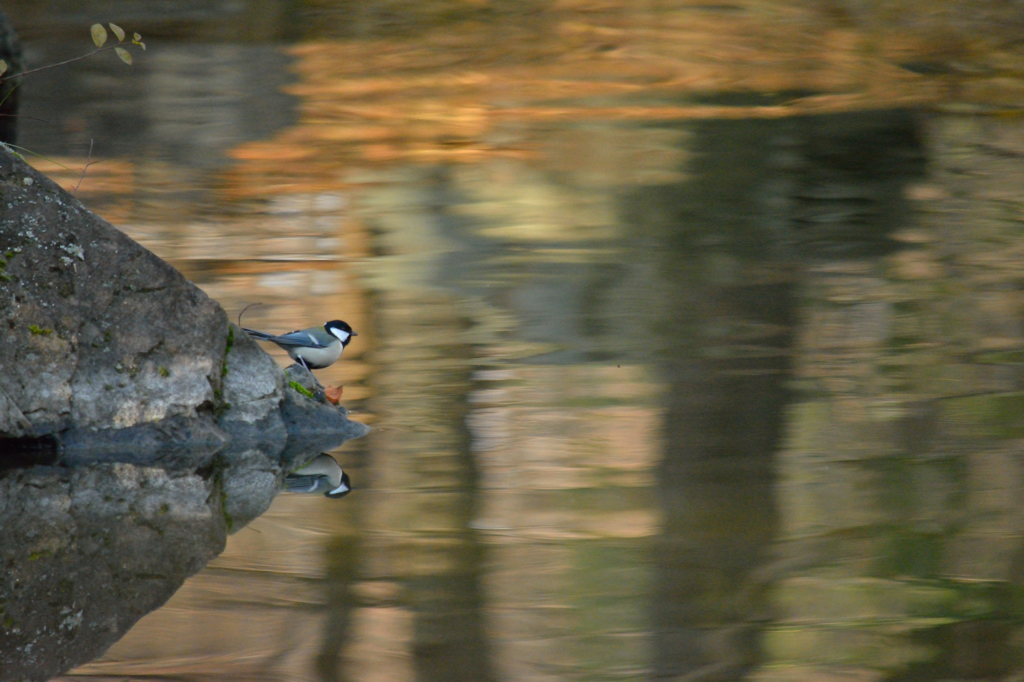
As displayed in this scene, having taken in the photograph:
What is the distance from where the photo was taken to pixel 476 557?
3787 millimetres

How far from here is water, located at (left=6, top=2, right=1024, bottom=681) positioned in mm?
3320

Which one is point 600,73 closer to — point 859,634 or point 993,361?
point 993,361

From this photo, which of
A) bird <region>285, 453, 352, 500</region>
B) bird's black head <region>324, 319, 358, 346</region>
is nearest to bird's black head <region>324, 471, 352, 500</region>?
A: bird <region>285, 453, 352, 500</region>

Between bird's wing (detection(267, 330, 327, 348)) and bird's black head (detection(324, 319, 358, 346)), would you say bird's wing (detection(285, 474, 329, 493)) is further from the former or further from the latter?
bird's black head (detection(324, 319, 358, 346))

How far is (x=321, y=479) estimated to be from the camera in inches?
180

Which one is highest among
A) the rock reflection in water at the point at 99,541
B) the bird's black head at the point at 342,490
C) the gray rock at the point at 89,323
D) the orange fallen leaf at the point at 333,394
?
the gray rock at the point at 89,323

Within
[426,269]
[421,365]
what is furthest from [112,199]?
[421,365]

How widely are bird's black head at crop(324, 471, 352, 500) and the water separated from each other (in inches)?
2.6

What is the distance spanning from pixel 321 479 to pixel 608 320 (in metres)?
2.94

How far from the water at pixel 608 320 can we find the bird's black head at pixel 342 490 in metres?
0.06

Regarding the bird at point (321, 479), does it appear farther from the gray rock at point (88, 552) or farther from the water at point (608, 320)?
the gray rock at point (88, 552)

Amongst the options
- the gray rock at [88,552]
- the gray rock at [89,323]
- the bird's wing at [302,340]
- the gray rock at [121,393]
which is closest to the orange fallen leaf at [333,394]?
the gray rock at [121,393]

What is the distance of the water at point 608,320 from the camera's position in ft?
10.9

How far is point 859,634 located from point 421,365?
336 cm
